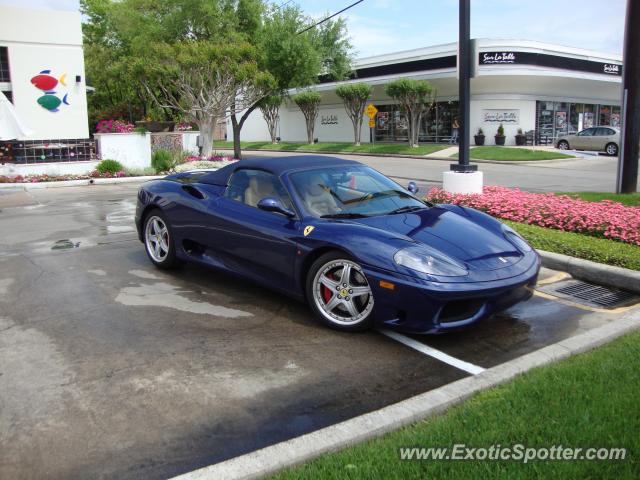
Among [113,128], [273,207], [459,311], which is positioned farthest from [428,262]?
[113,128]

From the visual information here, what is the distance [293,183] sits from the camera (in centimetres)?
532

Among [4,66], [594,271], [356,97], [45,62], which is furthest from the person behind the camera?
[356,97]

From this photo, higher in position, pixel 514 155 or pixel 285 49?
pixel 285 49

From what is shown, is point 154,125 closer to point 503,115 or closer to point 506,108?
point 503,115

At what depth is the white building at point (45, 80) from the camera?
18750mm

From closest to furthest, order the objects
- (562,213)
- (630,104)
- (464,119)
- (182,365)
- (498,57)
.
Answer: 1. (182,365)
2. (562,213)
3. (464,119)
4. (630,104)
5. (498,57)

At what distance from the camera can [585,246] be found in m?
6.61

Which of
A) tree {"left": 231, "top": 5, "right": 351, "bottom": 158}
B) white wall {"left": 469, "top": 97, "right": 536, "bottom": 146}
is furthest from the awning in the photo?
white wall {"left": 469, "top": 97, "right": 536, "bottom": 146}

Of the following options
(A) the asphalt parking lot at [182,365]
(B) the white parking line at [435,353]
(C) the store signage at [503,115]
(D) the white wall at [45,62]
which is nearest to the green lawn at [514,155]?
(C) the store signage at [503,115]

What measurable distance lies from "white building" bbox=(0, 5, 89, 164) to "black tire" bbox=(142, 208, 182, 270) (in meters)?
13.8

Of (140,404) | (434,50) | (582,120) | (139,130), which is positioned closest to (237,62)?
(139,130)

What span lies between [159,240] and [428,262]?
11.5ft

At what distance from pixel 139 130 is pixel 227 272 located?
1613 centimetres

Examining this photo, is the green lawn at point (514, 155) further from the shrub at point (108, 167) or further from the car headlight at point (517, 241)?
the car headlight at point (517, 241)
